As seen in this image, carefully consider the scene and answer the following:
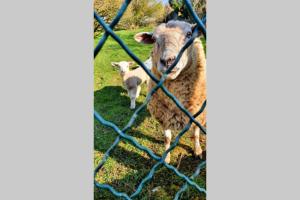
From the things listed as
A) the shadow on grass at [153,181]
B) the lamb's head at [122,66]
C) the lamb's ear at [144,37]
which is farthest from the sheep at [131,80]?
the lamb's ear at [144,37]

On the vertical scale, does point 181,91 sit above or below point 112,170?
above

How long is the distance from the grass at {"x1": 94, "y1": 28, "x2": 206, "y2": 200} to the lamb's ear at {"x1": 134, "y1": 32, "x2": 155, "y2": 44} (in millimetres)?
28

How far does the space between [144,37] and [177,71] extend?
0.85 feet

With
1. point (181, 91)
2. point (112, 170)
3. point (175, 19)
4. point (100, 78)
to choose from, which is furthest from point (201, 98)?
point (100, 78)

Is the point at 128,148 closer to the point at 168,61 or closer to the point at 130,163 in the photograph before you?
the point at 130,163

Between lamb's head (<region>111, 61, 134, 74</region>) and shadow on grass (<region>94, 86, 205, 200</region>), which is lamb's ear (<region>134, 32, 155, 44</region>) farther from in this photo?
lamb's head (<region>111, 61, 134, 74</region>)

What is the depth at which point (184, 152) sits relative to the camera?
1631 millimetres

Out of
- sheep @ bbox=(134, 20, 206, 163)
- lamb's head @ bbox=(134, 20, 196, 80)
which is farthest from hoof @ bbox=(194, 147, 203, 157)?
lamb's head @ bbox=(134, 20, 196, 80)

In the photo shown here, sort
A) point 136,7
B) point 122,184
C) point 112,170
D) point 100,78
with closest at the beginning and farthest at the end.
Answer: point 136,7
point 122,184
point 112,170
point 100,78

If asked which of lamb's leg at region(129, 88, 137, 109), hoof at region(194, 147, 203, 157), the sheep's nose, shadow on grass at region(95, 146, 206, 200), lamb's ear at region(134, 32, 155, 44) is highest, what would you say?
lamb's ear at region(134, 32, 155, 44)

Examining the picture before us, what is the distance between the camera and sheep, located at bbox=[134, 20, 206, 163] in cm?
95

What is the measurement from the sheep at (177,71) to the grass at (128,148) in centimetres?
13

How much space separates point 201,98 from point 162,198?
19.1 inches

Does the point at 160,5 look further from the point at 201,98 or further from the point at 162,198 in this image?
the point at 162,198
